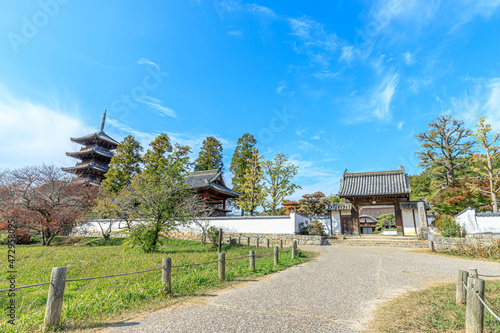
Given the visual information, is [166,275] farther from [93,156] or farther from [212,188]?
[93,156]

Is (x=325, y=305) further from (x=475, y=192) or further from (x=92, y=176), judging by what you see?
(x=92, y=176)

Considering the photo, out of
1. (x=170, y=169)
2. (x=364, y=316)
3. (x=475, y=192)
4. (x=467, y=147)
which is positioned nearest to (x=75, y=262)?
(x=170, y=169)

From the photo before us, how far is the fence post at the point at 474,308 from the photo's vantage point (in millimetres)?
3014

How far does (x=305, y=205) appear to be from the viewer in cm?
2412

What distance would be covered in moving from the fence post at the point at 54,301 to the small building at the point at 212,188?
1838cm

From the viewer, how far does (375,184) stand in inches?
803

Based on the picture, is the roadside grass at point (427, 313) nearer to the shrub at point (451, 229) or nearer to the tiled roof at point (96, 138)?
the shrub at point (451, 229)

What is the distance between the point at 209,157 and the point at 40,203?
19812mm

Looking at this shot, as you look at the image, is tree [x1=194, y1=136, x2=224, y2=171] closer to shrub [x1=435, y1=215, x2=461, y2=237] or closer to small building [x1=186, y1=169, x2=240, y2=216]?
small building [x1=186, y1=169, x2=240, y2=216]

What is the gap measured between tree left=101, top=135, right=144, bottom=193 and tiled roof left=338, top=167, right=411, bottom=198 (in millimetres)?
20931

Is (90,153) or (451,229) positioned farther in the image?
(90,153)

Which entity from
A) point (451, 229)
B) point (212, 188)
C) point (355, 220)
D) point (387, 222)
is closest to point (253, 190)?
point (212, 188)

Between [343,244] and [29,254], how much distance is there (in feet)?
55.1

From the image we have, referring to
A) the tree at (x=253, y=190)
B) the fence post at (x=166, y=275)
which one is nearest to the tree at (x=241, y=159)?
the tree at (x=253, y=190)
